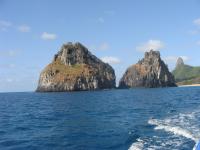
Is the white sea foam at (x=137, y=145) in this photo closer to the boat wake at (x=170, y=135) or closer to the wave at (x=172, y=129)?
the boat wake at (x=170, y=135)

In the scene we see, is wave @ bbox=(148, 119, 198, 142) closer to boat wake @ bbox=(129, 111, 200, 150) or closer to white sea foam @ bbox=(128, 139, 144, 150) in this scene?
boat wake @ bbox=(129, 111, 200, 150)

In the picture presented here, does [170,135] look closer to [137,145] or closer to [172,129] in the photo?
[172,129]

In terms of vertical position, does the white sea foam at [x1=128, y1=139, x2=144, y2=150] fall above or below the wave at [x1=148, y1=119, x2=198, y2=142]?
below

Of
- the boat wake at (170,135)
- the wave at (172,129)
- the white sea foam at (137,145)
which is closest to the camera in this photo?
the white sea foam at (137,145)

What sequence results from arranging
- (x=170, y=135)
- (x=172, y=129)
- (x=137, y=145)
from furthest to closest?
(x=172, y=129), (x=170, y=135), (x=137, y=145)

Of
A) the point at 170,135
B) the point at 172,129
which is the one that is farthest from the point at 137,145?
the point at 172,129

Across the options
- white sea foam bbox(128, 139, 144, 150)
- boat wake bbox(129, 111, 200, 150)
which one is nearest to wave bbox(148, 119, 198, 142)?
boat wake bbox(129, 111, 200, 150)

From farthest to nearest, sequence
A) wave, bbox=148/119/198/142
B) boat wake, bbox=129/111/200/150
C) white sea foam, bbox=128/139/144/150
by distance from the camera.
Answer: wave, bbox=148/119/198/142
boat wake, bbox=129/111/200/150
white sea foam, bbox=128/139/144/150

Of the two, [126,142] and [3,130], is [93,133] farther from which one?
[3,130]

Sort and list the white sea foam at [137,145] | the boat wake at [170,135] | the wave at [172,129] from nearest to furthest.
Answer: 1. the white sea foam at [137,145]
2. the boat wake at [170,135]
3. the wave at [172,129]

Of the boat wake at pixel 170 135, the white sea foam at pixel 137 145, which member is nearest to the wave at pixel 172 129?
the boat wake at pixel 170 135

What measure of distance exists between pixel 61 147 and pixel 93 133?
7857 millimetres

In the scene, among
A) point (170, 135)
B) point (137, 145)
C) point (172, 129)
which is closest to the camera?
point (137, 145)

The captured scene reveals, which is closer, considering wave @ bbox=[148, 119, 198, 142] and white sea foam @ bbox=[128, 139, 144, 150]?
white sea foam @ bbox=[128, 139, 144, 150]
